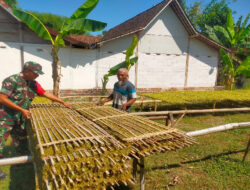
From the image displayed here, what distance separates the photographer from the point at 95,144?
1552 millimetres

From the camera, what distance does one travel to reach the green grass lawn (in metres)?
3.00

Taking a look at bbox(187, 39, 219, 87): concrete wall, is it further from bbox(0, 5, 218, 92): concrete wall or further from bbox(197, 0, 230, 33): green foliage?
bbox(197, 0, 230, 33): green foliage

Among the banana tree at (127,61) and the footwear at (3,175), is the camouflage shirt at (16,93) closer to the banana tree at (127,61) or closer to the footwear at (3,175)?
the footwear at (3,175)

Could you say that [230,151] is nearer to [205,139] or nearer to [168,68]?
[205,139]

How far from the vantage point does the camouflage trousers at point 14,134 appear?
2854mm

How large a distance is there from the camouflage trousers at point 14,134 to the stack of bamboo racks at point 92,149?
117cm

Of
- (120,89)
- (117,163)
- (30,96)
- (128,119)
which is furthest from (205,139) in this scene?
(30,96)

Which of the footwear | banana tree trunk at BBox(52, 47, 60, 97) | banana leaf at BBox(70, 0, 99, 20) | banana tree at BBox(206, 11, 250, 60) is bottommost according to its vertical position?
the footwear

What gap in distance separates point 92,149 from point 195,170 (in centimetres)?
281

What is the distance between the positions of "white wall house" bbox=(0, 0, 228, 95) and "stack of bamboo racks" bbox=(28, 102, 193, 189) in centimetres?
759

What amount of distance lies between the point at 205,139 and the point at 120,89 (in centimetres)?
307

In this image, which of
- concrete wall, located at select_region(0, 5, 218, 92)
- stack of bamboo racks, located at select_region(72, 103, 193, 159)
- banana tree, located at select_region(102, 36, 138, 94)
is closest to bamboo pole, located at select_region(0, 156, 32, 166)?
stack of bamboo racks, located at select_region(72, 103, 193, 159)

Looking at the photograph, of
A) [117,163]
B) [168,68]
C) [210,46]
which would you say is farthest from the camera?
[210,46]

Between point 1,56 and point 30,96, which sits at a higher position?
point 1,56
